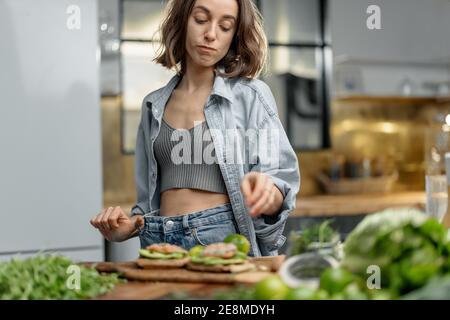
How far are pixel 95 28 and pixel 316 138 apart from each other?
134 cm

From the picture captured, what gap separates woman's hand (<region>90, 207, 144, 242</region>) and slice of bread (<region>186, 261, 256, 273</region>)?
0.18m

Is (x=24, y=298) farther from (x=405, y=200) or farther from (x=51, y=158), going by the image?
(x=405, y=200)

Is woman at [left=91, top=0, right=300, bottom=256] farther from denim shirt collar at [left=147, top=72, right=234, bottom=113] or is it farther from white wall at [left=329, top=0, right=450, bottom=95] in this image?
white wall at [left=329, top=0, right=450, bottom=95]

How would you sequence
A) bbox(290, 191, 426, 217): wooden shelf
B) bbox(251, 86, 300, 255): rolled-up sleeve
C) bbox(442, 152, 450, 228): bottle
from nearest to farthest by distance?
bbox(251, 86, 300, 255): rolled-up sleeve
bbox(442, 152, 450, 228): bottle
bbox(290, 191, 426, 217): wooden shelf

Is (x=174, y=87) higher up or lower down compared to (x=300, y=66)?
lower down

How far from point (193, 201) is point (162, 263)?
213 millimetres

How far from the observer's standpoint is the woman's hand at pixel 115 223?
0.97 meters

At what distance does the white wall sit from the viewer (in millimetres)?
2867

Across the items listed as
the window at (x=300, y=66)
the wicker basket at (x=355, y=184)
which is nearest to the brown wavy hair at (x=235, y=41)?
the window at (x=300, y=66)

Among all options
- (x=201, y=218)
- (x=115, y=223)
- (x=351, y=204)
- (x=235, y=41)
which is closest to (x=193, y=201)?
(x=201, y=218)

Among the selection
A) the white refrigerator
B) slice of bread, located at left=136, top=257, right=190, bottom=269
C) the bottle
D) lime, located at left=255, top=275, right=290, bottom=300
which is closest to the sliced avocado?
slice of bread, located at left=136, top=257, right=190, bottom=269

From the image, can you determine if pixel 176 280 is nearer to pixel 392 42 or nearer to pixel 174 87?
pixel 174 87

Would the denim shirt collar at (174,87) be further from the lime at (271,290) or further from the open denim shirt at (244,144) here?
the lime at (271,290)

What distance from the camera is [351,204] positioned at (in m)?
2.51
